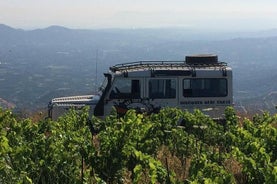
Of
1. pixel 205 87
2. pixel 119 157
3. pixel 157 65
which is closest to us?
pixel 119 157

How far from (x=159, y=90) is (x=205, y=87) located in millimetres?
1785

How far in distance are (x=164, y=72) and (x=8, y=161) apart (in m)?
11.8

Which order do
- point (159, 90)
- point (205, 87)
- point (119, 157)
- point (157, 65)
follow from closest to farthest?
point (119, 157) < point (159, 90) < point (205, 87) < point (157, 65)

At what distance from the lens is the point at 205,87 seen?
1873 centimetres

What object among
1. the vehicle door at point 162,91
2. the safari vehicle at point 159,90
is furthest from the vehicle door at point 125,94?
the vehicle door at point 162,91

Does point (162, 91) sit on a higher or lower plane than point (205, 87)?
lower

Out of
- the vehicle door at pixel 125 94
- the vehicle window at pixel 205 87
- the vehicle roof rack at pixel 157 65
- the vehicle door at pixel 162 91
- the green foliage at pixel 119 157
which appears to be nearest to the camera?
the green foliage at pixel 119 157

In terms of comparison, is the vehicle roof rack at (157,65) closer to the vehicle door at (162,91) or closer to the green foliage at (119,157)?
the vehicle door at (162,91)

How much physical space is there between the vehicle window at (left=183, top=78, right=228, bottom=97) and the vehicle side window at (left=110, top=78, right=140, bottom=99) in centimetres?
184

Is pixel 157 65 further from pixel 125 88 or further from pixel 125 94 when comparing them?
pixel 125 94

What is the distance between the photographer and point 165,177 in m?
7.08

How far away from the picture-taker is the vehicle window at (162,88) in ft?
59.7

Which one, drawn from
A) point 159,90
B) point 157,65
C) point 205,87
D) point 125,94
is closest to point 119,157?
point 125,94

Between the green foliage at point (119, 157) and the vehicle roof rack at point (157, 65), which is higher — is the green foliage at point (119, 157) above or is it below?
below
